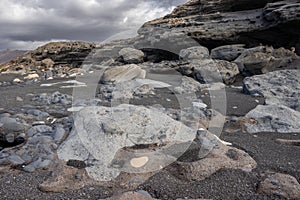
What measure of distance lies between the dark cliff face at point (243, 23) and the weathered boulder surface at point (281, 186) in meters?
13.7

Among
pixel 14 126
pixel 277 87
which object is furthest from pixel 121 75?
pixel 14 126

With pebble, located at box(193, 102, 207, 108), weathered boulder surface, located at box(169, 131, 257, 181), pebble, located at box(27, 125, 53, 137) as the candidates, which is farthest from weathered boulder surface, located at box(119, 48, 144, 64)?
weathered boulder surface, located at box(169, 131, 257, 181)

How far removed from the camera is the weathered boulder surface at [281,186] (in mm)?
2199

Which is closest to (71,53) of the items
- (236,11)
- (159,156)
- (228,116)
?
(236,11)

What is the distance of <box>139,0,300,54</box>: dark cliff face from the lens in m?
14.2

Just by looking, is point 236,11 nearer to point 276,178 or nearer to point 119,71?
point 119,71

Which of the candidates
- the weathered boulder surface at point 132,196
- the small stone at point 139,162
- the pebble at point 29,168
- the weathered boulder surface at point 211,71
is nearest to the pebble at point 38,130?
the pebble at point 29,168

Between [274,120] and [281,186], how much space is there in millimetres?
2233

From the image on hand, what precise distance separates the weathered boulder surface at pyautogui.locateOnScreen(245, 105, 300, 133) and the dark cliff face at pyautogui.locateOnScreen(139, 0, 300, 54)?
11.3m

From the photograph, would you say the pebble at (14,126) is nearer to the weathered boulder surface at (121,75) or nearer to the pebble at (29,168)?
the pebble at (29,168)

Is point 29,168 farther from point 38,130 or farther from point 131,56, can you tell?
point 131,56

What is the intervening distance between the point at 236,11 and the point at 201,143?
1632cm

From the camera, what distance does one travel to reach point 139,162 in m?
2.77

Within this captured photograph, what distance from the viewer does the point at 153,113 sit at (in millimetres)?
3627
